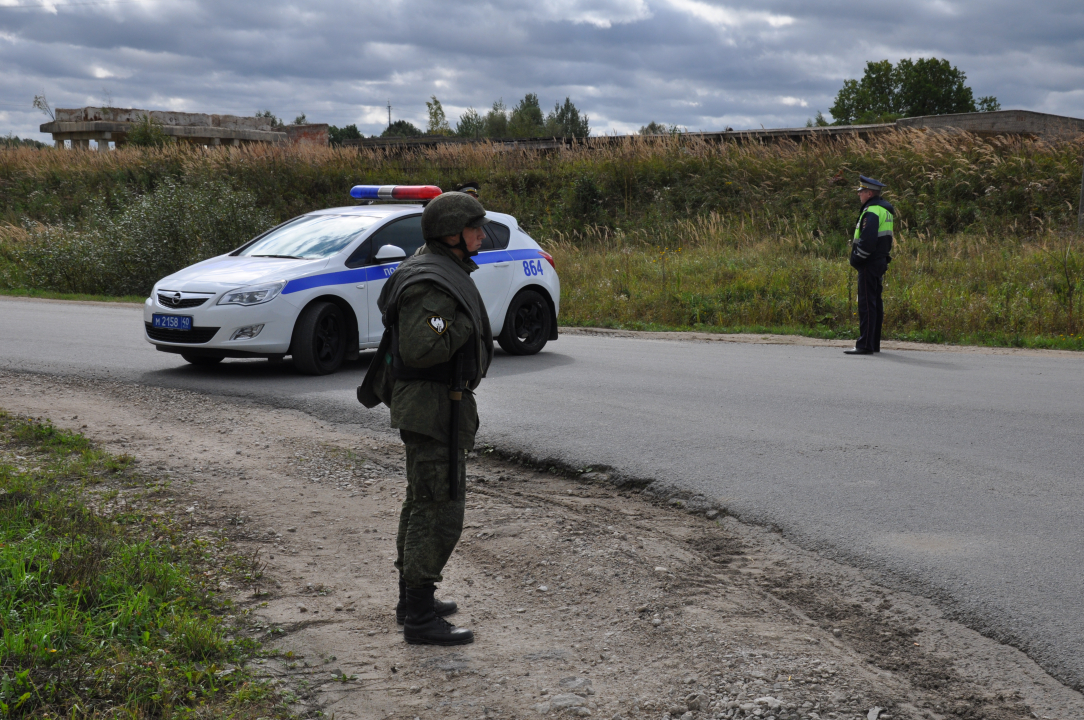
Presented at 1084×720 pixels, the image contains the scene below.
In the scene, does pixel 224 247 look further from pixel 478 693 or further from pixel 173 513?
pixel 478 693

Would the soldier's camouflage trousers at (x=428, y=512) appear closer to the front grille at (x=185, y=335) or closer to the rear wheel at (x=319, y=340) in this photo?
the rear wheel at (x=319, y=340)

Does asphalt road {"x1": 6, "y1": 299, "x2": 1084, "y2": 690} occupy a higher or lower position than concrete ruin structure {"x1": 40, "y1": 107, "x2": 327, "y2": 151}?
lower

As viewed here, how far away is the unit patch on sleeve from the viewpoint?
357 cm

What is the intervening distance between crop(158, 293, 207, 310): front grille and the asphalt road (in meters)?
0.71

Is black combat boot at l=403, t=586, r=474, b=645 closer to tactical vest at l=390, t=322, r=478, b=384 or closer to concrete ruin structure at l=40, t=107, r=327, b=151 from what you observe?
tactical vest at l=390, t=322, r=478, b=384

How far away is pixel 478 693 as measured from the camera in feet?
11.0

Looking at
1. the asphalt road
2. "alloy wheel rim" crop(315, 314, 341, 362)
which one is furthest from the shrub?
"alloy wheel rim" crop(315, 314, 341, 362)

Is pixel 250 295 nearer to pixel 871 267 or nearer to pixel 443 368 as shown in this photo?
pixel 443 368

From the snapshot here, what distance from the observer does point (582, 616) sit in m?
4.03

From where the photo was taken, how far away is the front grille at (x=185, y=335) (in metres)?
9.50

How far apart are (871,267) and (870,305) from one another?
501 mm

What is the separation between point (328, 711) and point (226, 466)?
344cm

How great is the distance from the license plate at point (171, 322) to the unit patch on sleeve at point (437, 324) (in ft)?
22.0

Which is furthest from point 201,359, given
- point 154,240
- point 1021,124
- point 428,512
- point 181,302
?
point 1021,124
